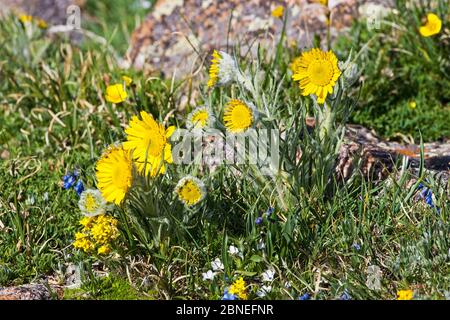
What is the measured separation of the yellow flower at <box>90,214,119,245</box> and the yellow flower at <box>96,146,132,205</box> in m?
0.25

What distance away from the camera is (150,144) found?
3.07 metres

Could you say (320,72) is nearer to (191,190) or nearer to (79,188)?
(191,190)

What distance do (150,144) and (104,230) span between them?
0.40 metres

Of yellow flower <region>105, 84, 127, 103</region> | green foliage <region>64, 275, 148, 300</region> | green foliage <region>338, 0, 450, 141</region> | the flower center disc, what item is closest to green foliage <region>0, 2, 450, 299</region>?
green foliage <region>64, 275, 148, 300</region>

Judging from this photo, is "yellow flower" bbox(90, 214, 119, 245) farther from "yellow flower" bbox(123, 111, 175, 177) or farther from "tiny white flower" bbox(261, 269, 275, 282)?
"tiny white flower" bbox(261, 269, 275, 282)

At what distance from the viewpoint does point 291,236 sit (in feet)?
10.4

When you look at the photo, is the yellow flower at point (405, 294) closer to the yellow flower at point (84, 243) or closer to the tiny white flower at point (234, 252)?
the tiny white flower at point (234, 252)

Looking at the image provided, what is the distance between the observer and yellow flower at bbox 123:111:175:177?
304 centimetres

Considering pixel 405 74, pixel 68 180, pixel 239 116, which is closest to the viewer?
pixel 239 116

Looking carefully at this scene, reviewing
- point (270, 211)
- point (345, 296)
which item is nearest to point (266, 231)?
point (270, 211)

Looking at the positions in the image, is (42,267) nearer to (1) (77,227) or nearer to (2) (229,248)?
(1) (77,227)

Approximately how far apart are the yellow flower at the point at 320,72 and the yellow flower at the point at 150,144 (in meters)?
0.56

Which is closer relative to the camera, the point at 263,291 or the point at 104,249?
the point at 263,291
